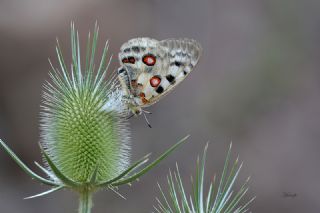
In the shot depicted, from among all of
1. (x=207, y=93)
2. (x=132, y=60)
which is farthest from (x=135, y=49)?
(x=207, y=93)

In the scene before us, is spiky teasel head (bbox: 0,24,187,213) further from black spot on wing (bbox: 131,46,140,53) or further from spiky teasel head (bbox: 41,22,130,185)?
black spot on wing (bbox: 131,46,140,53)

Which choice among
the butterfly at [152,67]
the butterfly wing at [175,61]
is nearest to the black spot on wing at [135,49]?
the butterfly at [152,67]

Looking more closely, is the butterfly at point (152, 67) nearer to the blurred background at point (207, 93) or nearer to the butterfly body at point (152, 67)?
the butterfly body at point (152, 67)

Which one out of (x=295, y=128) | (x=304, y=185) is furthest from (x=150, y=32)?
(x=304, y=185)

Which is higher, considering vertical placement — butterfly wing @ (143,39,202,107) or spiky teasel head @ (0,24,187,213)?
butterfly wing @ (143,39,202,107)

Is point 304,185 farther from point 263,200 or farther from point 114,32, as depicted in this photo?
point 114,32

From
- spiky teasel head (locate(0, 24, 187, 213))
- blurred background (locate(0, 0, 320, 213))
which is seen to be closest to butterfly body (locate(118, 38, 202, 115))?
spiky teasel head (locate(0, 24, 187, 213))

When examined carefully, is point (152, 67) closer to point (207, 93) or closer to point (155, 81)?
point (155, 81)
